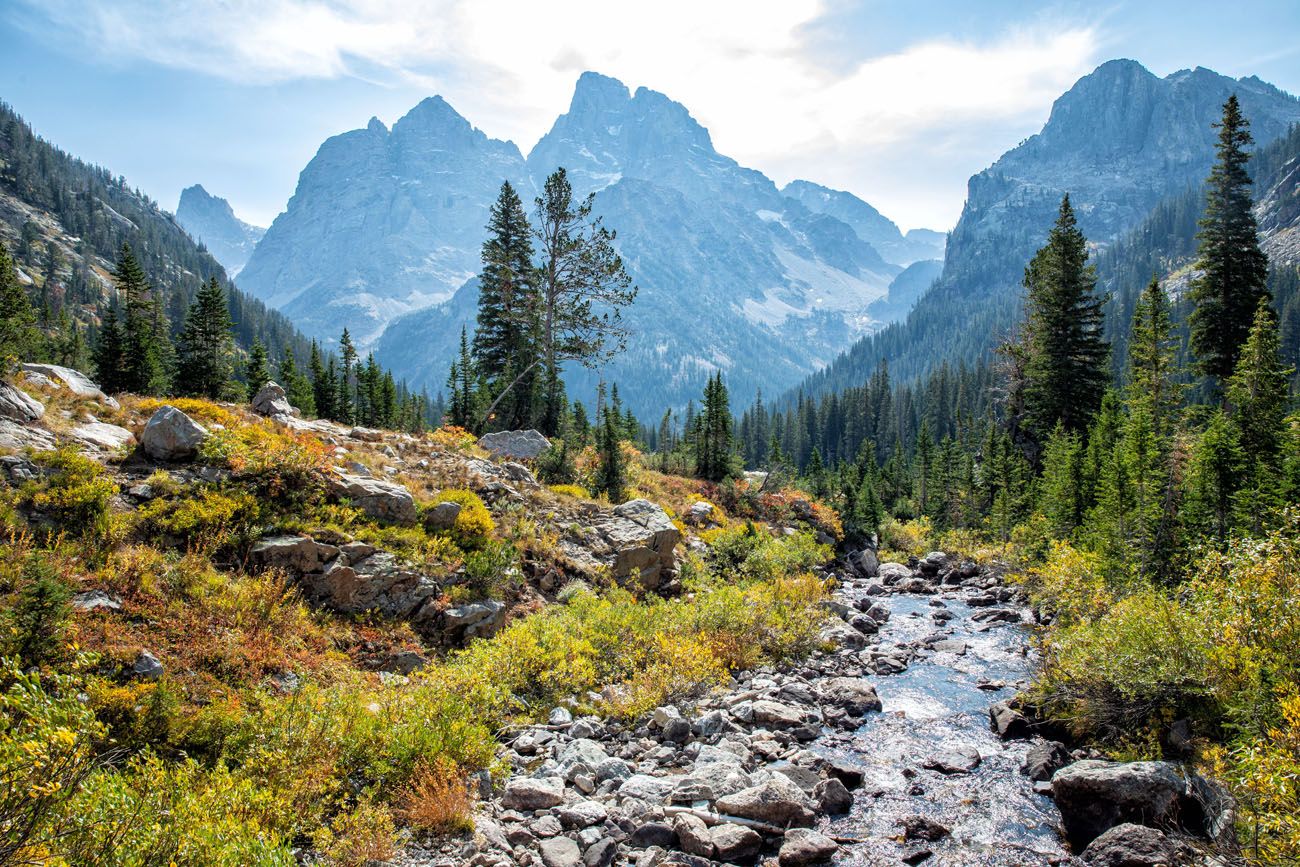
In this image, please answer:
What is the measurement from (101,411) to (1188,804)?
74.5 feet

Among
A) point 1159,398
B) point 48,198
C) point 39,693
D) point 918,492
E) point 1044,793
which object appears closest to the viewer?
point 39,693

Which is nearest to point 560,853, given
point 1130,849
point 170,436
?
point 1130,849

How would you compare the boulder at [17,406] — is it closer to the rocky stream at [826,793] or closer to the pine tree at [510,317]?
the rocky stream at [826,793]

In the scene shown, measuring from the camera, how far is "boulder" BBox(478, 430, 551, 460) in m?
26.3

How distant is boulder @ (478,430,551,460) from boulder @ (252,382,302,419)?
7541mm

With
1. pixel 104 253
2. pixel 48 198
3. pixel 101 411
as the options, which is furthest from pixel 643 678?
pixel 48 198

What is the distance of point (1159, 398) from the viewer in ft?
88.4

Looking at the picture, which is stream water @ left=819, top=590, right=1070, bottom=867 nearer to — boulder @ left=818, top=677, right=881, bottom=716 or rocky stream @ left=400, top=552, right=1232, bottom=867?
rocky stream @ left=400, top=552, right=1232, bottom=867

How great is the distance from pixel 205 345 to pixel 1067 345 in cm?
6241

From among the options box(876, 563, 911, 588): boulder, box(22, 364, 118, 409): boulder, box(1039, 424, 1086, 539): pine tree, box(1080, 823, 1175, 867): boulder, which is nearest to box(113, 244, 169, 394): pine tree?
box(22, 364, 118, 409): boulder

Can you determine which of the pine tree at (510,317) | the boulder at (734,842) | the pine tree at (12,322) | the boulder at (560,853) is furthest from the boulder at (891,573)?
the pine tree at (12,322)

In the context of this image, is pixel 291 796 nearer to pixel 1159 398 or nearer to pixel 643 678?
pixel 643 678

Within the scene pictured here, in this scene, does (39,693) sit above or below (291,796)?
above

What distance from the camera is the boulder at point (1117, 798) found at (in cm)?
907
